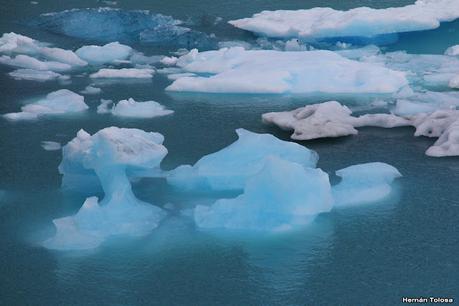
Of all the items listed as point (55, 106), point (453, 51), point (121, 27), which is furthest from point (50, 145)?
point (453, 51)

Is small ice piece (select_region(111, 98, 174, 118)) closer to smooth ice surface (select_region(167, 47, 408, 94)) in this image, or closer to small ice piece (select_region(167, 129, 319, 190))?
smooth ice surface (select_region(167, 47, 408, 94))

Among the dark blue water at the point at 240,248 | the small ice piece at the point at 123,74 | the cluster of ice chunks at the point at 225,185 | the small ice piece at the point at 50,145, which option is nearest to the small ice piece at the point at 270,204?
the cluster of ice chunks at the point at 225,185

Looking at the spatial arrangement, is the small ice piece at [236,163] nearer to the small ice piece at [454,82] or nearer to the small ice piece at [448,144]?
the small ice piece at [448,144]

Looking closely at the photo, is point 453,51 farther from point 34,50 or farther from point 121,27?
point 34,50

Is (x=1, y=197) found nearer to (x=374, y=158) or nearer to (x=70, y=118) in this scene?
(x=70, y=118)

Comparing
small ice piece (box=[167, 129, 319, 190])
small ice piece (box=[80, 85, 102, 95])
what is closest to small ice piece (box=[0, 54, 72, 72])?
small ice piece (box=[80, 85, 102, 95])
